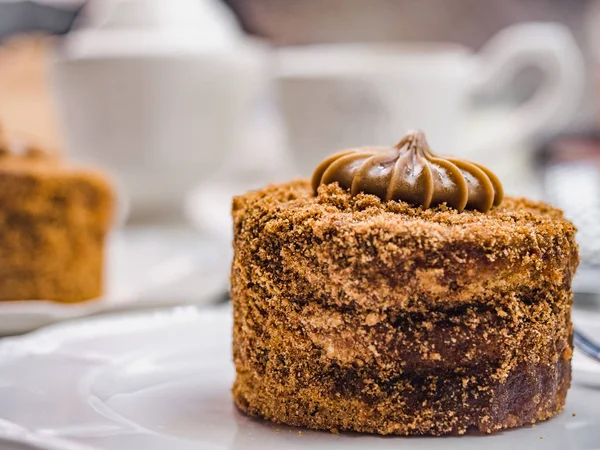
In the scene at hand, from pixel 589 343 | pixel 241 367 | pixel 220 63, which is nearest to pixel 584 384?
pixel 589 343

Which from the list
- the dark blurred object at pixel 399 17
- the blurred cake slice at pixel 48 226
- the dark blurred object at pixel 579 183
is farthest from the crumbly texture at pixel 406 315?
the dark blurred object at pixel 399 17

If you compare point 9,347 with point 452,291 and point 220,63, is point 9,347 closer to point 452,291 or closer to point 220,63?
point 452,291

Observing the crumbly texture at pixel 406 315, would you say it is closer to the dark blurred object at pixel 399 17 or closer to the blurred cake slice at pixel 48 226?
the blurred cake slice at pixel 48 226

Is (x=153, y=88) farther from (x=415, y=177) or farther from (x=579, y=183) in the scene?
(x=415, y=177)

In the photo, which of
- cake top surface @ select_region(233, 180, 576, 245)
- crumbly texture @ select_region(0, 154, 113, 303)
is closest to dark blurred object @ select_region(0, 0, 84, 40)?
crumbly texture @ select_region(0, 154, 113, 303)

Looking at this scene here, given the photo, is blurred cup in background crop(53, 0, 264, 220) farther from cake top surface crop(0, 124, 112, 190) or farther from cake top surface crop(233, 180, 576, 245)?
cake top surface crop(233, 180, 576, 245)

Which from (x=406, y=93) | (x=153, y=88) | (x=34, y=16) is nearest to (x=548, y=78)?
(x=406, y=93)
